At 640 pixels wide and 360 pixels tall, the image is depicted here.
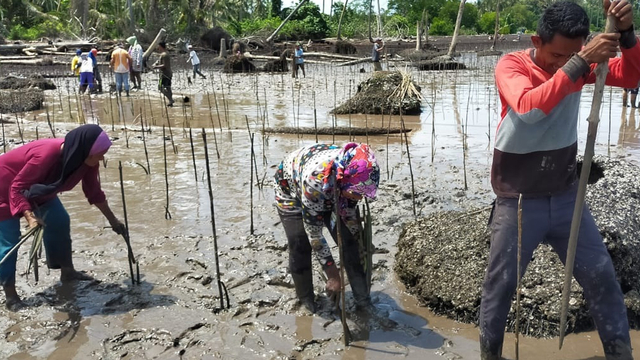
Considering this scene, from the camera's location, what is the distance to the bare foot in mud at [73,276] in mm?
3900

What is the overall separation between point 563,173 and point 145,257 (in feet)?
10.1

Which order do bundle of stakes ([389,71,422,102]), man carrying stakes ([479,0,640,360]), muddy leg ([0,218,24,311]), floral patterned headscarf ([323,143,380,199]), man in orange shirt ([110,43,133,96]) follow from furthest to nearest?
man in orange shirt ([110,43,133,96]) < bundle of stakes ([389,71,422,102]) < muddy leg ([0,218,24,311]) < floral patterned headscarf ([323,143,380,199]) < man carrying stakes ([479,0,640,360])

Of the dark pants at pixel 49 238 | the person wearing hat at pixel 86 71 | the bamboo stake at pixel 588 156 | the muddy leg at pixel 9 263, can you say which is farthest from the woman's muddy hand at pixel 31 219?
the person wearing hat at pixel 86 71

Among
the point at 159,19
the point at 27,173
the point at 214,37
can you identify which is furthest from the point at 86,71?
the point at 159,19

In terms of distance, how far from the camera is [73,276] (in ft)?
12.9

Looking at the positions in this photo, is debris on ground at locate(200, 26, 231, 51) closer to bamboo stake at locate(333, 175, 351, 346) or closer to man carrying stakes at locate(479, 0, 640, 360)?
bamboo stake at locate(333, 175, 351, 346)

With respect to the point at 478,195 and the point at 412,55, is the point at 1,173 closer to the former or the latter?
the point at 478,195

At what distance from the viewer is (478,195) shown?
5.51 m

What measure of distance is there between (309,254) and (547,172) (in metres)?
Result: 1.59

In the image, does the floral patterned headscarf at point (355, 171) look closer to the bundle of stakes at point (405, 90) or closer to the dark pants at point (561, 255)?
the dark pants at point (561, 255)

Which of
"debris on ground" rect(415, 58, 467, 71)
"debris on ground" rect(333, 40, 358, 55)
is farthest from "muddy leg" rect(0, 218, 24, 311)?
"debris on ground" rect(333, 40, 358, 55)

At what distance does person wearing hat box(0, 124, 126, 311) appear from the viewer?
11.0ft

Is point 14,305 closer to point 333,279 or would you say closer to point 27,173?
point 27,173

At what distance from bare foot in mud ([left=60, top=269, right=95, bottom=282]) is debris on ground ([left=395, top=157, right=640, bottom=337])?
85.4 inches
